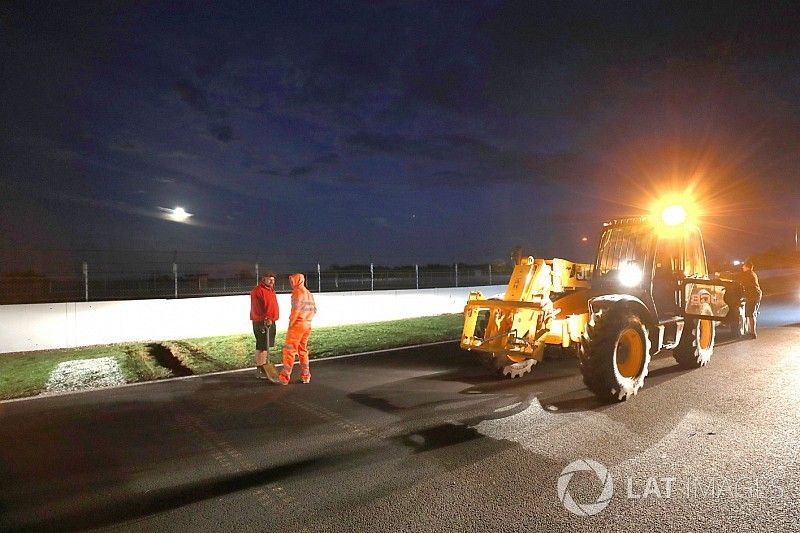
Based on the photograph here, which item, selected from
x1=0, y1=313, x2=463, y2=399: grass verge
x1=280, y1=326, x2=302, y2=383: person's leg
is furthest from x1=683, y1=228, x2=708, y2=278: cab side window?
x1=280, y1=326, x2=302, y2=383: person's leg

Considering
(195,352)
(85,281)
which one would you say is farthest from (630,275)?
(85,281)

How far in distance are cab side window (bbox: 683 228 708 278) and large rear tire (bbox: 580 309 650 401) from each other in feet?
7.97

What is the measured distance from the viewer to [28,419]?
6332 mm

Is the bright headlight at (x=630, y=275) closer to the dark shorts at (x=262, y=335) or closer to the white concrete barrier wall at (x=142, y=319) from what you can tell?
the dark shorts at (x=262, y=335)

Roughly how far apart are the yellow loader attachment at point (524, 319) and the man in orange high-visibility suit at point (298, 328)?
2.50 metres

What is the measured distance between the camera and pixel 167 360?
34.7 feet

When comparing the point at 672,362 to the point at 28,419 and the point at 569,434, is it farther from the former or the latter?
the point at 28,419

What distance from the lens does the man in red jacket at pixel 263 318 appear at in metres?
8.55

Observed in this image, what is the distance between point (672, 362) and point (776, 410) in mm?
3210

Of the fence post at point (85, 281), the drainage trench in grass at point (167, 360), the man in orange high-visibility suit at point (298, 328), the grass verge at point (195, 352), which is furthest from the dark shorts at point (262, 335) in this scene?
the fence post at point (85, 281)

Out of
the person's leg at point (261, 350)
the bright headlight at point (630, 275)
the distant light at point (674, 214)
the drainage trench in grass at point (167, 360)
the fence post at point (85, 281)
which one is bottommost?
the drainage trench in grass at point (167, 360)

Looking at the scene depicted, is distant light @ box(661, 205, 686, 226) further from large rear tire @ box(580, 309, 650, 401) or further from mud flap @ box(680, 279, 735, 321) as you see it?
large rear tire @ box(580, 309, 650, 401)

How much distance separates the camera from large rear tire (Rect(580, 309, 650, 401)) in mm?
6473

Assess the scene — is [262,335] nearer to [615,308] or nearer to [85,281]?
[615,308]
